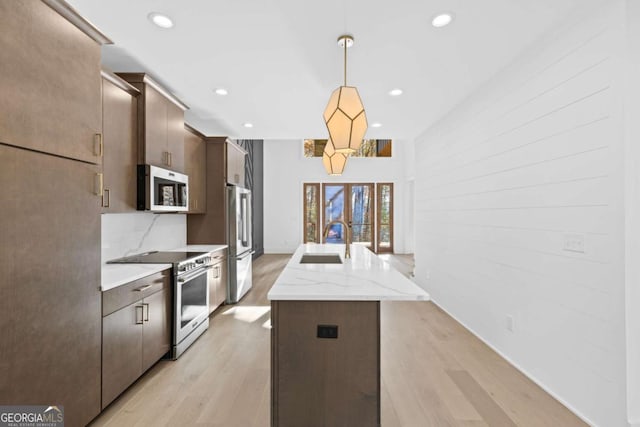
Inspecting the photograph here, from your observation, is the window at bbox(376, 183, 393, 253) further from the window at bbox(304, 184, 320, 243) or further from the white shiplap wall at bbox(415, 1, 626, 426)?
the white shiplap wall at bbox(415, 1, 626, 426)

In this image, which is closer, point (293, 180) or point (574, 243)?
point (574, 243)

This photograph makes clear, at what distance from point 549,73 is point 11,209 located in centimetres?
329

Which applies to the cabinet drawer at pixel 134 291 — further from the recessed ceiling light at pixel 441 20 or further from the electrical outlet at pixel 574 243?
the electrical outlet at pixel 574 243

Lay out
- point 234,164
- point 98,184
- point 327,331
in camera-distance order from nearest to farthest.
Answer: point 327,331
point 98,184
point 234,164

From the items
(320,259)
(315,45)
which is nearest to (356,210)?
(320,259)

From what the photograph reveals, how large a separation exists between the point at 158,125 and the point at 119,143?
0.52 m

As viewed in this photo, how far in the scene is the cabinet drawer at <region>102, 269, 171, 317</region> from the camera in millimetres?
1911

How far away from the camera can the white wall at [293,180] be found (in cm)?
898

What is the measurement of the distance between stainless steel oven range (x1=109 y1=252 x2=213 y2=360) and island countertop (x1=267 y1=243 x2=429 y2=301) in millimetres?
1116

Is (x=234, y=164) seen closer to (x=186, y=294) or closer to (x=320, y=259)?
(x=186, y=294)

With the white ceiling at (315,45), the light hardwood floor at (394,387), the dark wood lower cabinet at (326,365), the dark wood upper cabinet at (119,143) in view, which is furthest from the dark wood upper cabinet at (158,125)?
the dark wood lower cabinet at (326,365)

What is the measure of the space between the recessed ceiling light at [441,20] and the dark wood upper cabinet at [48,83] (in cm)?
209

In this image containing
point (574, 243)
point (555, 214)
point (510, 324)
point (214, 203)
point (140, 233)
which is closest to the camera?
point (574, 243)

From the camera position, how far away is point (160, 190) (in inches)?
109
